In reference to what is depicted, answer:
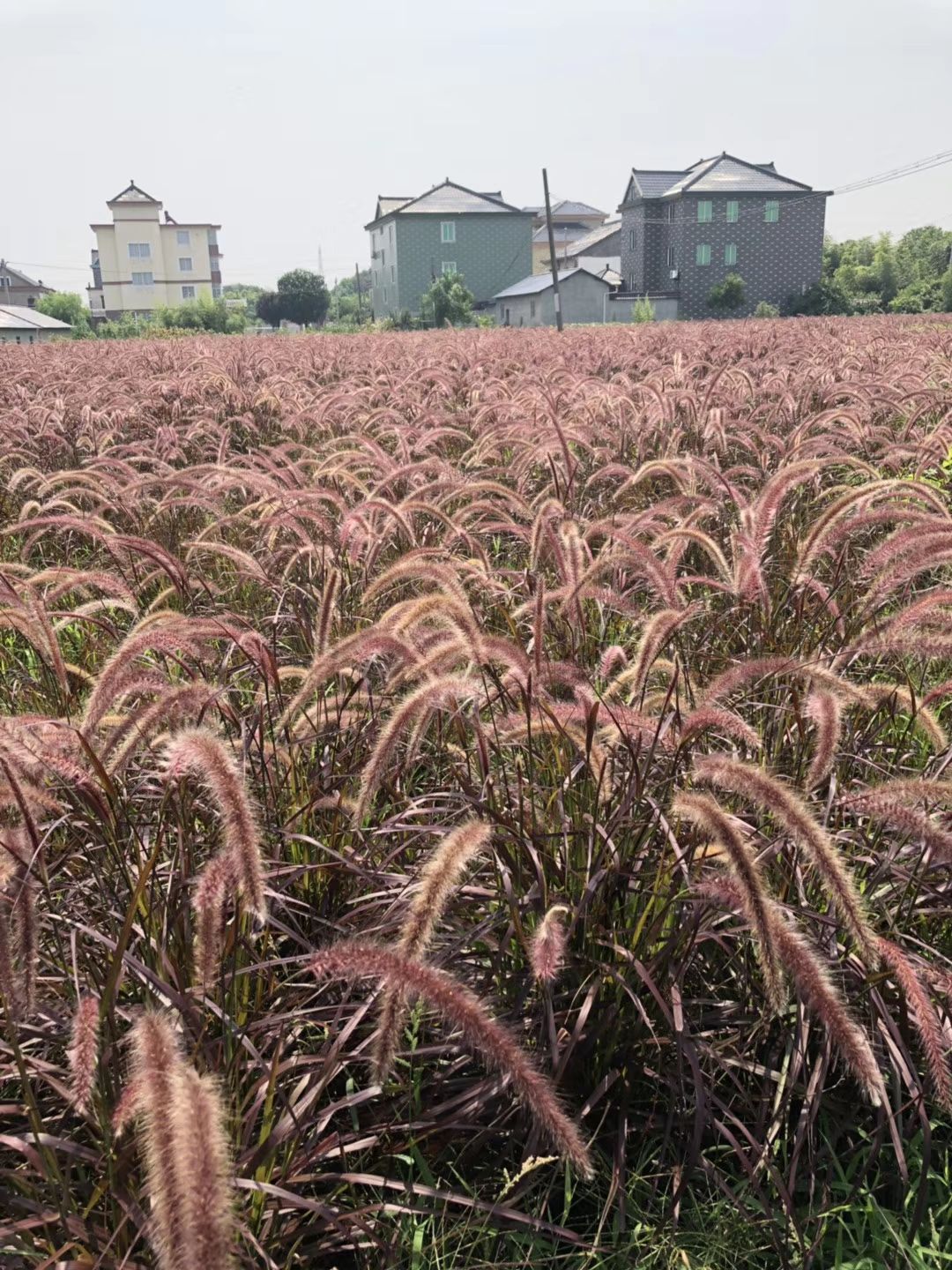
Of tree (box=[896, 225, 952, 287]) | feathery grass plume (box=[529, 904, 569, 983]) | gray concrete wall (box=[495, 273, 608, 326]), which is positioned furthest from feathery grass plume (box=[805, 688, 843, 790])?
tree (box=[896, 225, 952, 287])

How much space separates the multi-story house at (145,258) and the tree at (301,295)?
1638cm

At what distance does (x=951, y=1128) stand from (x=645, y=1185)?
65cm

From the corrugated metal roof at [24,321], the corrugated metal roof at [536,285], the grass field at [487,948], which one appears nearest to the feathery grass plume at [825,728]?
the grass field at [487,948]

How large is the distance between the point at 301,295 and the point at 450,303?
113 feet

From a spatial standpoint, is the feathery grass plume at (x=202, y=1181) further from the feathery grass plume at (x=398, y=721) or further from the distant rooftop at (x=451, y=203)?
the distant rooftop at (x=451, y=203)

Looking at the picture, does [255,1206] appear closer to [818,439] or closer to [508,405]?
[818,439]

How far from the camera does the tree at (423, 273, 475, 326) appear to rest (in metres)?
68.8

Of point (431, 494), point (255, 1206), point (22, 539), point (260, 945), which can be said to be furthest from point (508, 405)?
point (255, 1206)

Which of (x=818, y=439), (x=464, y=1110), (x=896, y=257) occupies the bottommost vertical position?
(x=464, y=1110)

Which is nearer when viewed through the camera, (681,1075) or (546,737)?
(681,1075)

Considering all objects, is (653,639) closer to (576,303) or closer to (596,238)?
(576,303)

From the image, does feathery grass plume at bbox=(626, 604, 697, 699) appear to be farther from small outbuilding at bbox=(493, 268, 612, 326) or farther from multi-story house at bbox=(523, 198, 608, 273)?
multi-story house at bbox=(523, 198, 608, 273)

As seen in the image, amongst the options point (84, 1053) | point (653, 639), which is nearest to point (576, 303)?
point (653, 639)

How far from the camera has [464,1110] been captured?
1857 mm
